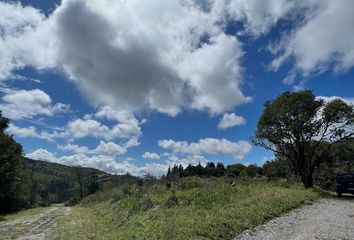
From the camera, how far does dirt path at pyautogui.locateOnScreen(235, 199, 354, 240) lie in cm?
1152

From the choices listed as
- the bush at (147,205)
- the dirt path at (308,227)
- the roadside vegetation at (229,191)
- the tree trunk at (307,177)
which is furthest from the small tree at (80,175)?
the dirt path at (308,227)

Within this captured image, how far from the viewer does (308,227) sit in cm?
1290

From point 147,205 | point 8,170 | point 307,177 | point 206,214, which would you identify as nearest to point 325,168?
point 307,177

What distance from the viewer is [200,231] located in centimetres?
1220

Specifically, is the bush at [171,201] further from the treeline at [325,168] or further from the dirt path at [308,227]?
the treeline at [325,168]

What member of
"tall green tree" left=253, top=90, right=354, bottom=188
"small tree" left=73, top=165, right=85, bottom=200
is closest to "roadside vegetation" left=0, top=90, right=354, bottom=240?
"tall green tree" left=253, top=90, right=354, bottom=188

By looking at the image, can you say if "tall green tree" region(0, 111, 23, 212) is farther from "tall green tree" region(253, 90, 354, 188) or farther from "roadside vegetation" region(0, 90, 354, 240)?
"tall green tree" region(253, 90, 354, 188)

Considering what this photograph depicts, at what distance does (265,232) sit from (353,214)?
5907 millimetres

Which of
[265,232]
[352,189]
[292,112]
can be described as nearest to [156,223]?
[265,232]

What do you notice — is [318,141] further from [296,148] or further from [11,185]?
[11,185]

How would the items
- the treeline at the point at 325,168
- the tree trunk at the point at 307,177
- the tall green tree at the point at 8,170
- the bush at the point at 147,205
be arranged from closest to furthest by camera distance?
1. the bush at the point at 147,205
2. the tree trunk at the point at 307,177
3. the treeline at the point at 325,168
4. the tall green tree at the point at 8,170

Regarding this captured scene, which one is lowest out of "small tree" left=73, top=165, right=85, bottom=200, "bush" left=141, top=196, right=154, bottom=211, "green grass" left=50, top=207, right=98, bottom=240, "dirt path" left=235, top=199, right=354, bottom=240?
"green grass" left=50, top=207, right=98, bottom=240

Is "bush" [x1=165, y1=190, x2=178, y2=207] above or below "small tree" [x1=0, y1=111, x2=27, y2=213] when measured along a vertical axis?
below

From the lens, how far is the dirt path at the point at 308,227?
37.8ft
